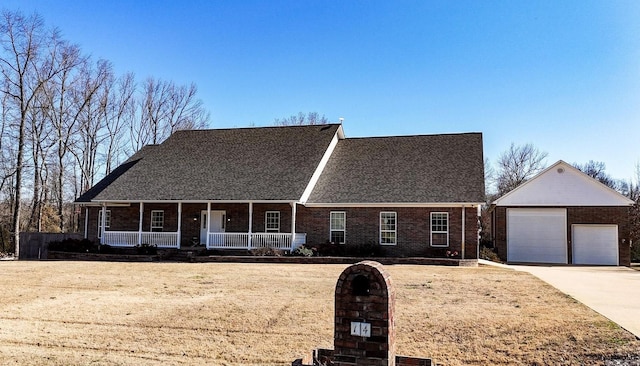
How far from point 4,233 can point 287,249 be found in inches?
914

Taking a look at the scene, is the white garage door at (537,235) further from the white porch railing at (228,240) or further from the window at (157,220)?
the window at (157,220)

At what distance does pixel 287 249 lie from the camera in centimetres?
2411

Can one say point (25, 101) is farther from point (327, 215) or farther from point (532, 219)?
point (532, 219)

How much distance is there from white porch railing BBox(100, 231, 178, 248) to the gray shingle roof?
7391 mm

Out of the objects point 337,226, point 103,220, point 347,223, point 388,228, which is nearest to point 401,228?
point 388,228

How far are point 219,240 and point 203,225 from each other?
2.52 meters

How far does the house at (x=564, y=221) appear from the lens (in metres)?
26.1

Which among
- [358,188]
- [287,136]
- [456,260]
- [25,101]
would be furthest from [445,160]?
[25,101]

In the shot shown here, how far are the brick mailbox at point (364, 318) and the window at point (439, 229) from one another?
60.7 feet

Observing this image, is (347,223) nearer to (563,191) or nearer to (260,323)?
(563,191)

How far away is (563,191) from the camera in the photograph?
2686 cm

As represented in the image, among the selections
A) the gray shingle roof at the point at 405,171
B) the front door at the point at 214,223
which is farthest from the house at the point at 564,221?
the front door at the point at 214,223

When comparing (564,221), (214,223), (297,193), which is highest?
(297,193)

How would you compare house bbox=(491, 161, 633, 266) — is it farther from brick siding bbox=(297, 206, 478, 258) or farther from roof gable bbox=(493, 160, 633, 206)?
brick siding bbox=(297, 206, 478, 258)
